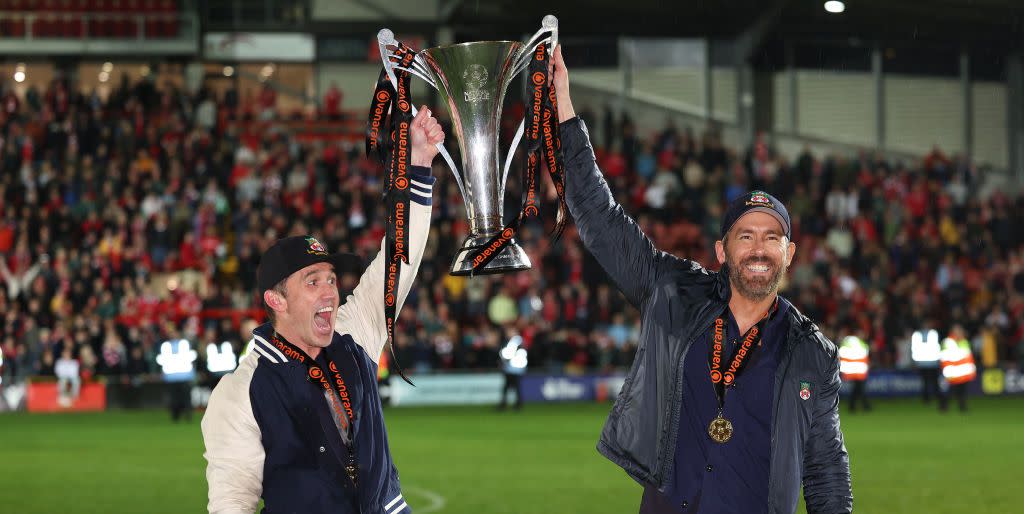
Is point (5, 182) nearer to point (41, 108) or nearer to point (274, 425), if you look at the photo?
point (41, 108)

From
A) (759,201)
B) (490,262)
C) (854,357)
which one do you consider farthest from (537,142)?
(854,357)

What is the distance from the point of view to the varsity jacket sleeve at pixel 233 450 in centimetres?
549

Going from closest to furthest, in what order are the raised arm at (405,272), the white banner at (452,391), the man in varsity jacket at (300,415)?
the man in varsity jacket at (300,415) < the raised arm at (405,272) < the white banner at (452,391)

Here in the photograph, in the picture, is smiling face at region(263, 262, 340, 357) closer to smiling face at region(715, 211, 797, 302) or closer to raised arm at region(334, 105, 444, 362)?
raised arm at region(334, 105, 444, 362)

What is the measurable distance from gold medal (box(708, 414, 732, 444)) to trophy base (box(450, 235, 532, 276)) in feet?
3.18

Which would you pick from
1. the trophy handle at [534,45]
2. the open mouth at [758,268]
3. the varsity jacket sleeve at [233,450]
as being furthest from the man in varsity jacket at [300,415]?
the open mouth at [758,268]

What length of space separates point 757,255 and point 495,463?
12.3 m

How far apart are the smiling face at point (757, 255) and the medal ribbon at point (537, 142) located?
71cm

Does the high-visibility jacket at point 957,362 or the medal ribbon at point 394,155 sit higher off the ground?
the medal ribbon at point 394,155

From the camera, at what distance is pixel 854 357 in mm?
25406

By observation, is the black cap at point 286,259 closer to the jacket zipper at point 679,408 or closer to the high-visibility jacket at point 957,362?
the jacket zipper at point 679,408

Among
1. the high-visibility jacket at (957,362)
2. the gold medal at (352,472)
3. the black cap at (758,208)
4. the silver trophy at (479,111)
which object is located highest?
the silver trophy at (479,111)

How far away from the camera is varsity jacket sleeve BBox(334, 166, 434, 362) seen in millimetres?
6234

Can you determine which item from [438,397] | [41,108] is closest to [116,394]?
[438,397]
